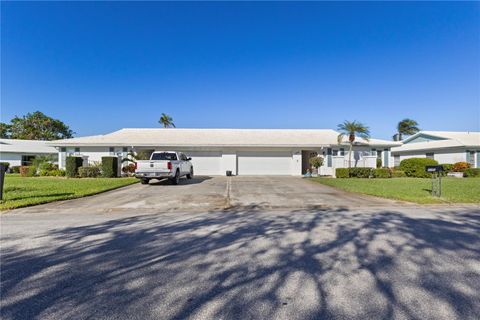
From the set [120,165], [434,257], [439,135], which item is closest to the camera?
[434,257]

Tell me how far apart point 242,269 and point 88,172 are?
19082 mm

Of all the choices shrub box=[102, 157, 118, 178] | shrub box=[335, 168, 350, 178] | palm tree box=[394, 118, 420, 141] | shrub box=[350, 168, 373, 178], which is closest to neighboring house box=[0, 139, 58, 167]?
shrub box=[102, 157, 118, 178]

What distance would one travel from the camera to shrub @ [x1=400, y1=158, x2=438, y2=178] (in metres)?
18.9

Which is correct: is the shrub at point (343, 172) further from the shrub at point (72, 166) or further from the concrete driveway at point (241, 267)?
the shrub at point (72, 166)

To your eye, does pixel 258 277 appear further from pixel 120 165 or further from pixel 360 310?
pixel 120 165

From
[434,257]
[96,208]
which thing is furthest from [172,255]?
[96,208]

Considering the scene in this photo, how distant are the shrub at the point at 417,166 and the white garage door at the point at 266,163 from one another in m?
9.47

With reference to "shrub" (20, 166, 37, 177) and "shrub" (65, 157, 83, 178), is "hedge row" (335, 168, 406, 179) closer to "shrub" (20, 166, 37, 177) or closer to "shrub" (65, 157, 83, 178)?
"shrub" (65, 157, 83, 178)

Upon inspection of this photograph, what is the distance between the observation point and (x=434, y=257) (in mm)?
3648

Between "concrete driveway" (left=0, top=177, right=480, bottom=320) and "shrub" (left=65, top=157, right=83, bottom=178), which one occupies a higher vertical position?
"shrub" (left=65, top=157, right=83, bottom=178)

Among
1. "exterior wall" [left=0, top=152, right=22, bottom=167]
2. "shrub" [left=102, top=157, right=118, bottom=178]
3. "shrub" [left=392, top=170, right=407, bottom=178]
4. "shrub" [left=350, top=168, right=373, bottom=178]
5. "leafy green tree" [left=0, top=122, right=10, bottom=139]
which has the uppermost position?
"leafy green tree" [left=0, top=122, right=10, bottom=139]

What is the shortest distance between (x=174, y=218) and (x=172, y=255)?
8.74 feet

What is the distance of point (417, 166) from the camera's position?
19406mm

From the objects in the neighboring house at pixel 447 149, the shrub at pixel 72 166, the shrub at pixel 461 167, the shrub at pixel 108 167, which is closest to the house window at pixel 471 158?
the neighboring house at pixel 447 149
